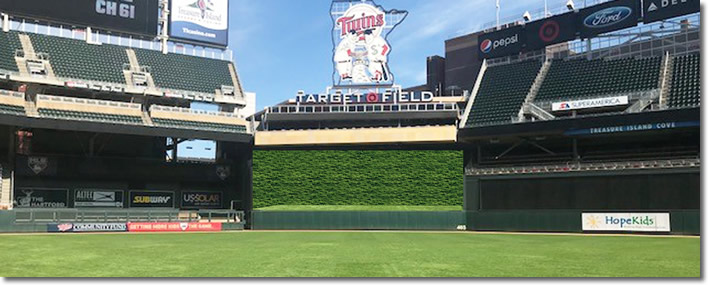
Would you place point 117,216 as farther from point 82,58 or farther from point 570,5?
point 570,5

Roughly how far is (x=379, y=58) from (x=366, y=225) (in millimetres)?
16767

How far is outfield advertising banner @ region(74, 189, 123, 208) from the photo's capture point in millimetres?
46656

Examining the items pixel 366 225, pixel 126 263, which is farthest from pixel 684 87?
pixel 126 263

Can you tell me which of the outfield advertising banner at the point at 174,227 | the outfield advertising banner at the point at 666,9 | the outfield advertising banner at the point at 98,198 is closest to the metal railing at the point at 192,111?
the outfield advertising banner at the point at 98,198

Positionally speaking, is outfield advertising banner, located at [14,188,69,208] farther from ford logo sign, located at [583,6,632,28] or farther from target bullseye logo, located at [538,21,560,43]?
ford logo sign, located at [583,6,632,28]

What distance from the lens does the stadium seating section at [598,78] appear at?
4309 cm

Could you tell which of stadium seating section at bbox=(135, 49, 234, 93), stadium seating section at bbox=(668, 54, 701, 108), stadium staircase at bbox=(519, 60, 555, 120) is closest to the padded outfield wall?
stadium staircase at bbox=(519, 60, 555, 120)

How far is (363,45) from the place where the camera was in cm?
5544

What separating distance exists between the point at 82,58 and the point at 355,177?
81.9 feet

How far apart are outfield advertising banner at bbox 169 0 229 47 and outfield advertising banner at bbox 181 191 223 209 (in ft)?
51.8

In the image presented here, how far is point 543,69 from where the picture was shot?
50.2 meters

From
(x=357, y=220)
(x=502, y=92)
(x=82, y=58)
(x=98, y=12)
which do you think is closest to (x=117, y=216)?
(x=82, y=58)

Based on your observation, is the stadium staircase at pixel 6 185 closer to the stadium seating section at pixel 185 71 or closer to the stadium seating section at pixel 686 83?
the stadium seating section at pixel 185 71

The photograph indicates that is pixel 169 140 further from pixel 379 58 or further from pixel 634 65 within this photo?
pixel 634 65
